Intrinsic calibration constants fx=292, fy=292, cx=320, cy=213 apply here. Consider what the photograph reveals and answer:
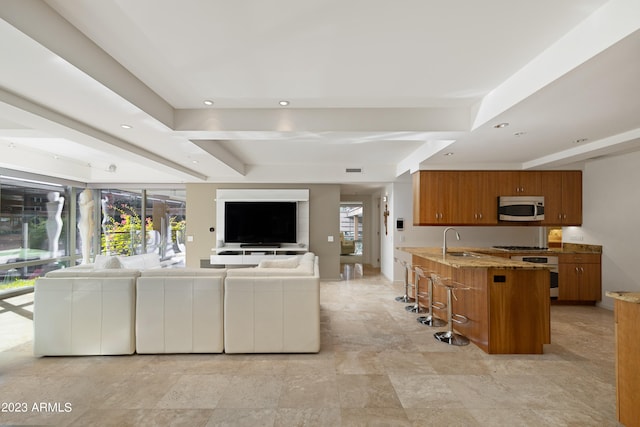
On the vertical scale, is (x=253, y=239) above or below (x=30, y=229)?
below

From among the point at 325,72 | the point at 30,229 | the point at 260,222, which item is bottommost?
the point at 30,229

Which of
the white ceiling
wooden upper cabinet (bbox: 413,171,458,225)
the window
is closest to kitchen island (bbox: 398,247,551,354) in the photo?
the white ceiling

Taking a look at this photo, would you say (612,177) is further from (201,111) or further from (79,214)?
(79,214)

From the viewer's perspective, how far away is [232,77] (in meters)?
2.50

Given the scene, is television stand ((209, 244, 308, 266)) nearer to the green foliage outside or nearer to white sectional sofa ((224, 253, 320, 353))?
the green foliage outside

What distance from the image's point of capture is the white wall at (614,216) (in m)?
4.32

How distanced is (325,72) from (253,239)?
15.9ft

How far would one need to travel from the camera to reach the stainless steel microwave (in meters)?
5.07

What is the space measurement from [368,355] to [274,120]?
8.72ft

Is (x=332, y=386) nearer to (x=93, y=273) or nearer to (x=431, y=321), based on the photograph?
(x=431, y=321)

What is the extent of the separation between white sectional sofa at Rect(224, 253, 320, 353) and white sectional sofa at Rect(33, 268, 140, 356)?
3.41 feet

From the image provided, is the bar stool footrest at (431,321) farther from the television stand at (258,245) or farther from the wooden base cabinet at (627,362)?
the television stand at (258,245)

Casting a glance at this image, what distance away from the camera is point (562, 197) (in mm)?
5133

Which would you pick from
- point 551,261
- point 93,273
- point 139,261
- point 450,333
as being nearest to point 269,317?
point 93,273
